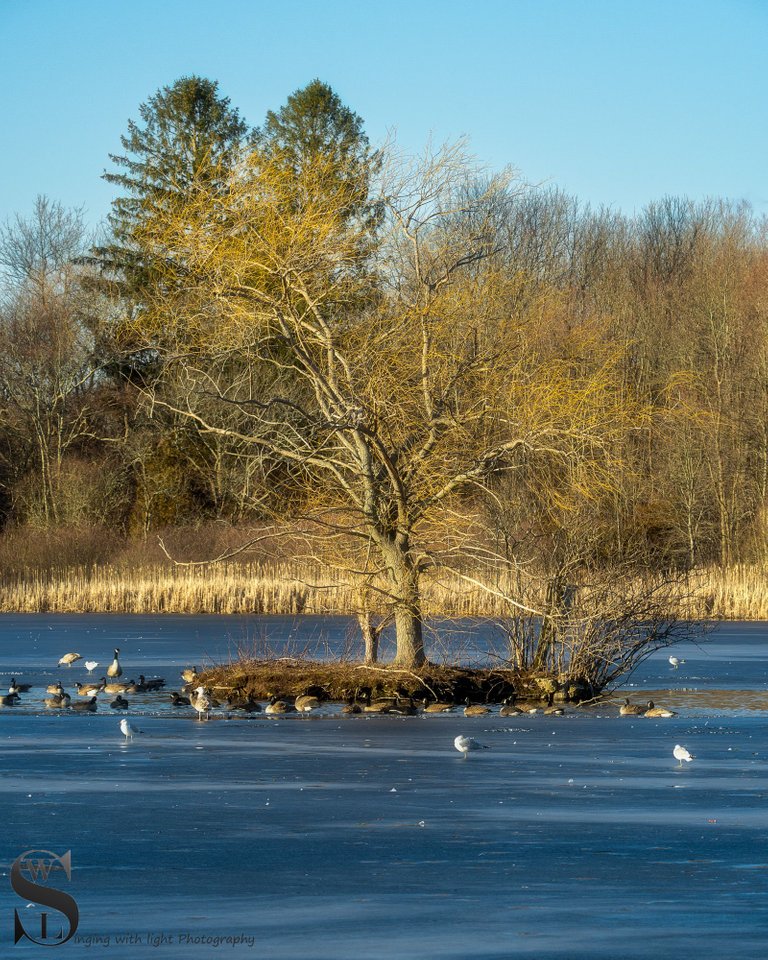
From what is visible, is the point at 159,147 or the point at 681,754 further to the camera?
the point at 159,147

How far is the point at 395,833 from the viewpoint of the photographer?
34.3 ft

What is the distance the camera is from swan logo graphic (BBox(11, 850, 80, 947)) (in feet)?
25.5

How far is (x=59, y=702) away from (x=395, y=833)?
9412mm

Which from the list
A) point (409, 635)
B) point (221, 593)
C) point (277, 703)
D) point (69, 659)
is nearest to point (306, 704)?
point (277, 703)

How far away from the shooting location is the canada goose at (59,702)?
18906mm

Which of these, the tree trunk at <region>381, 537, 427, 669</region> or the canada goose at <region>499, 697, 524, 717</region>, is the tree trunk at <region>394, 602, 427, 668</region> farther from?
the canada goose at <region>499, 697, 524, 717</region>

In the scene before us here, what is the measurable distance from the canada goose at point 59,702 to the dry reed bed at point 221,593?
1203 cm

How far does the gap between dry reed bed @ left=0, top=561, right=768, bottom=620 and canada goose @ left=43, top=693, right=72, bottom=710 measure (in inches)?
474

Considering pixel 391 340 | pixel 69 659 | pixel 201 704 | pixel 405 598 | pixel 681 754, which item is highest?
pixel 391 340

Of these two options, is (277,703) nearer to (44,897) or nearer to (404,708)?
(404,708)

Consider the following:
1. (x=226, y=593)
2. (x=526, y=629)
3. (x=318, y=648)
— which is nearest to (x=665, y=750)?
(x=526, y=629)

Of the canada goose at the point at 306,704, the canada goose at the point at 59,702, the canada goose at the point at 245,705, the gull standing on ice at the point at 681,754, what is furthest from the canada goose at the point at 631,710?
the canada goose at the point at 59,702

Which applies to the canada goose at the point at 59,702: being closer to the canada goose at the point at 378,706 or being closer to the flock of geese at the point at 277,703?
the flock of geese at the point at 277,703

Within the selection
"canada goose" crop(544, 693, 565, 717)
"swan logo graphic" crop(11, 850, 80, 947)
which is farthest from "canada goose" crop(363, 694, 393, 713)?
"swan logo graphic" crop(11, 850, 80, 947)
